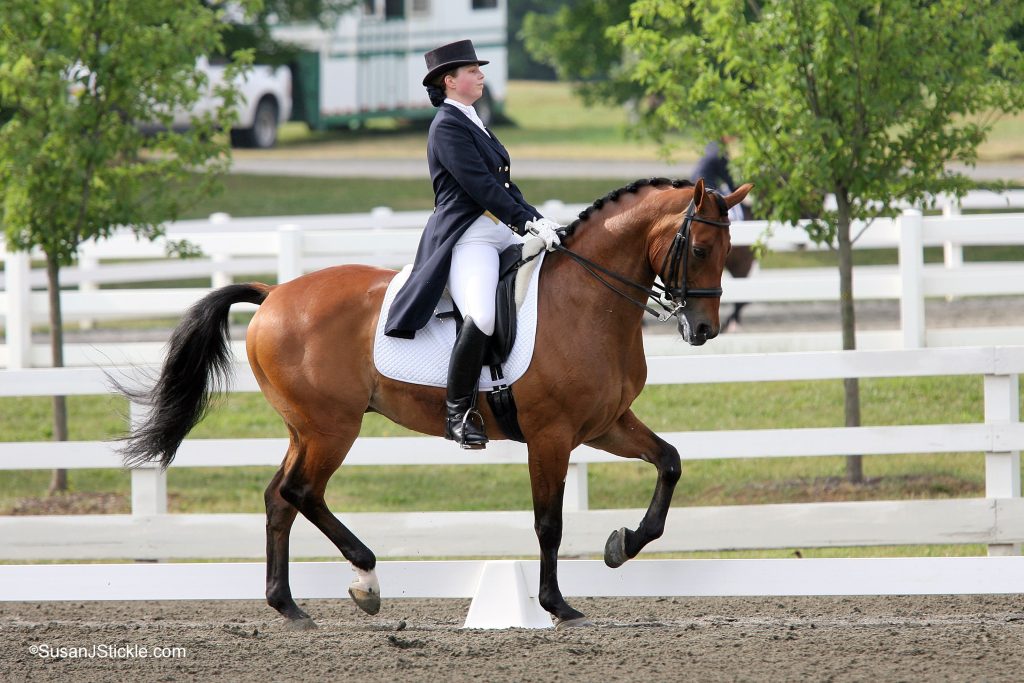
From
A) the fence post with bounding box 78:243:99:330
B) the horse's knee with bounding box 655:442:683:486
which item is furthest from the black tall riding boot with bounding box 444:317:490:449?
the fence post with bounding box 78:243:99:330

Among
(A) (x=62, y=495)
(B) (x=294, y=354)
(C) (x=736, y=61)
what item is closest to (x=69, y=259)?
(A) (x=62, y=495)

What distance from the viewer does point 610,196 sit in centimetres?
620

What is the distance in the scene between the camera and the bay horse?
19.6ft

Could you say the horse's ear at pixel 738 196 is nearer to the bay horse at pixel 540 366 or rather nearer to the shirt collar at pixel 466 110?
the bay horse at pixel 540 366

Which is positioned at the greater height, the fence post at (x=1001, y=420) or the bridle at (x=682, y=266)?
the bridle at (x=682, y=266)

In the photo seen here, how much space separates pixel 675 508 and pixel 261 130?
28.3 m

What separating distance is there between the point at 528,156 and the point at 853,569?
90.2 ft

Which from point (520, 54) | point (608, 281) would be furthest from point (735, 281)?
point (520, 54)

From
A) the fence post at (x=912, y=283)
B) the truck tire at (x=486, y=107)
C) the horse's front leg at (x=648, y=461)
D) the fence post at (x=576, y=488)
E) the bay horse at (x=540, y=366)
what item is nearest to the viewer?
the bay horse at (x=540, y=366)

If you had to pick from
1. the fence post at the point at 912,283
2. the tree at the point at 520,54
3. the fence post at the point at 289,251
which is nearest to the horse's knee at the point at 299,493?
the fence post at the point at 289,251

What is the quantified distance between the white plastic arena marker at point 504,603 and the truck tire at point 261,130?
27907mm

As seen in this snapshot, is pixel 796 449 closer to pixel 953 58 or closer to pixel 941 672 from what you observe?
pixel 941 672

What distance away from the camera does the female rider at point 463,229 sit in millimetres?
6020

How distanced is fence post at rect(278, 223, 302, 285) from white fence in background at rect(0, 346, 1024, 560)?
15.6ft
